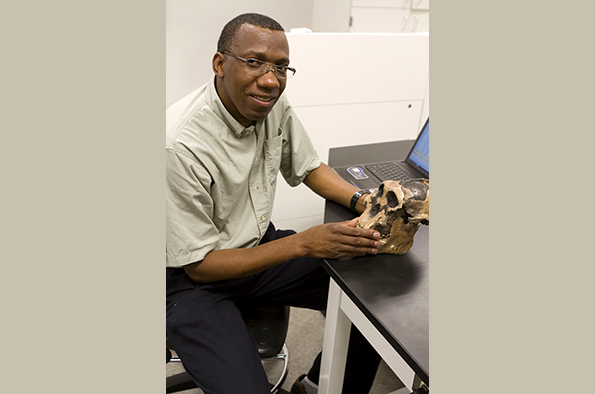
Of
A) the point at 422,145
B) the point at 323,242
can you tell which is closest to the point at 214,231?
the point at 323,242

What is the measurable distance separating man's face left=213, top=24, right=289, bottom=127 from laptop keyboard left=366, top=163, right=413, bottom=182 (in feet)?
1.61

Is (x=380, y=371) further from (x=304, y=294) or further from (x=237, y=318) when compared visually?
(x=237, y=318)

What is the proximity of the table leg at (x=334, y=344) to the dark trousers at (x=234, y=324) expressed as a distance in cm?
9

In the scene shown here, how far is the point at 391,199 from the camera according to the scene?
1047 mm

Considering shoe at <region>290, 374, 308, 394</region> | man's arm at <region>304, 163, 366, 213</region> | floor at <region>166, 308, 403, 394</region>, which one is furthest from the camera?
floor at <region>166, 308, 403, 394</region>

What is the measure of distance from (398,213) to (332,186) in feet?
1.26

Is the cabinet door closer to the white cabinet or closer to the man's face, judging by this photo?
the white cabinet

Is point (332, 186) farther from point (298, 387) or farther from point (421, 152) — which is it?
point (298, 387)

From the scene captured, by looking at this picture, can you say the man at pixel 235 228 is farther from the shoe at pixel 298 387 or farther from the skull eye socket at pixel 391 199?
the shoe at pixel 298 387

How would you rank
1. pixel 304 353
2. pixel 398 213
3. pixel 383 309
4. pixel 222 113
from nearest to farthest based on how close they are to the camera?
1. pixel 383 309
2. pixel 398 213
3. pixel 222 113
4. pixel 304 353

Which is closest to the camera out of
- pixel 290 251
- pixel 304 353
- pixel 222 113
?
pixel 290 251

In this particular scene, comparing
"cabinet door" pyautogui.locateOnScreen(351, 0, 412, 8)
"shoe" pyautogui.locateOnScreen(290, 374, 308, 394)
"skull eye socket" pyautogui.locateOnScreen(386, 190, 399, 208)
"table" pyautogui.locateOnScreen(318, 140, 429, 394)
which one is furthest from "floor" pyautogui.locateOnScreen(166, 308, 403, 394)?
"cabinet door" pyautogui.locateOnScreen(351, 0, 412, 8)

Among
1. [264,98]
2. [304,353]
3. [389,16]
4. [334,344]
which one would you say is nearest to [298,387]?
[304,353]

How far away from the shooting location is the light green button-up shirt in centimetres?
114
